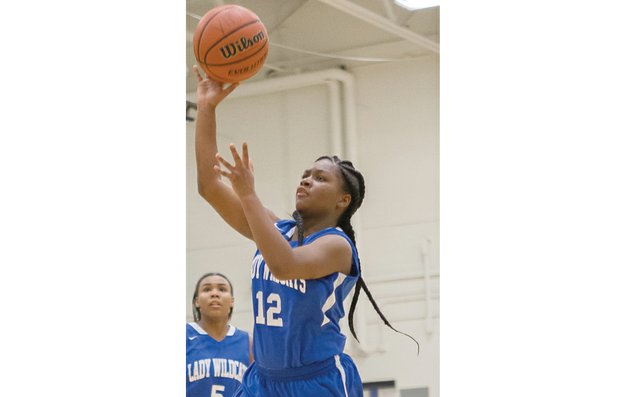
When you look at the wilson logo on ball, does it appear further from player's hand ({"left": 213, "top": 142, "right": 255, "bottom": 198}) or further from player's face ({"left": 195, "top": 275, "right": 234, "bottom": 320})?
player's face ({"left": 195, "top": 275, "right": 234, "bottom": 320})

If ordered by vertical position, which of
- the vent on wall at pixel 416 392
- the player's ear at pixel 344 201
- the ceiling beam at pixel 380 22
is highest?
the ceiling beam at pixel 380 22

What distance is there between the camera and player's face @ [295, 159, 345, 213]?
3.61m

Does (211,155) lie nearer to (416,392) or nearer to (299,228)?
(299,228)

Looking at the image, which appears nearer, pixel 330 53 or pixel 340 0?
pixel 340 0

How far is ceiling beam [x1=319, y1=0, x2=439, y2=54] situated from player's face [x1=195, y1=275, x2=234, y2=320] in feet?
9.47

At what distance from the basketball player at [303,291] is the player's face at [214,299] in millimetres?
2125

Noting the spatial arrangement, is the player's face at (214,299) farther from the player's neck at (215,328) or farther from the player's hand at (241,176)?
the player's hand at (241,176)

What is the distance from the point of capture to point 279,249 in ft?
10.5

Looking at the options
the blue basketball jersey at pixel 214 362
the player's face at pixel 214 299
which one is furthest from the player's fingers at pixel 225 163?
the player's face at pixel 214 299

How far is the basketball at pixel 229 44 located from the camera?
11.6 feet
